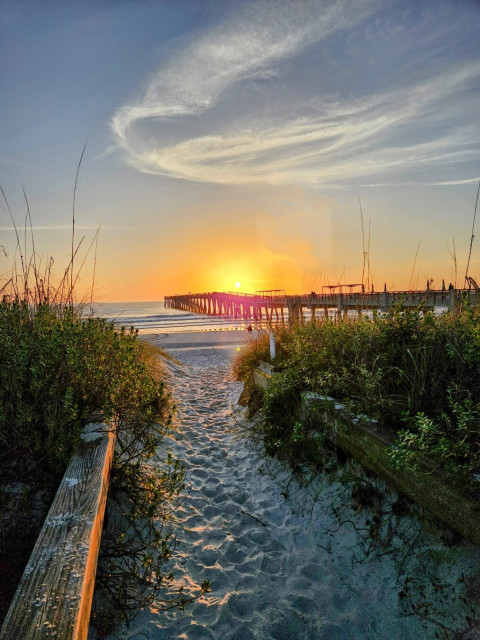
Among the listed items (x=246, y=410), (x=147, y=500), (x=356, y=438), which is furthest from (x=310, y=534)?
(x=246, y=410)

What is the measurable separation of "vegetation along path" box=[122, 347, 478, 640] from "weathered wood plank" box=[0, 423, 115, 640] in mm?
827

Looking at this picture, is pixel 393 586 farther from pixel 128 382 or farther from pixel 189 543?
pixel 128 382

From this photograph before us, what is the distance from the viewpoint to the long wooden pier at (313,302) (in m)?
6.87

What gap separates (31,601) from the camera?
1.55m

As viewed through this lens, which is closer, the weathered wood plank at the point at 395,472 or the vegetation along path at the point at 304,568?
the weathered wood plank at the point at 395,472

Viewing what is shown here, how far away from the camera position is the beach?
2.30 meters

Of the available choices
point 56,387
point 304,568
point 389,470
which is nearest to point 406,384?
point 389,470

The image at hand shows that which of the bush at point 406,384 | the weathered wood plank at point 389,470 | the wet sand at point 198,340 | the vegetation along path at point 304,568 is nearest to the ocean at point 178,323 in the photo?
the wet sand at point 198,340

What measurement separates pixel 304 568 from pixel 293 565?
9 cm

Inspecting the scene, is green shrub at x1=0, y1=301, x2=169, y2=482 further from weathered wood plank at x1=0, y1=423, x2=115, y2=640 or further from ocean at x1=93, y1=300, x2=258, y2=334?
ocean at x1=93, y1=300, x2=258, y2=334

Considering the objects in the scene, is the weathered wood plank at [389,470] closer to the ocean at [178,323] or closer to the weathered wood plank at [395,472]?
the weathered wood plank at [395,472]

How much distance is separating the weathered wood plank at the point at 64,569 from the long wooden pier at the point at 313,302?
319 cm

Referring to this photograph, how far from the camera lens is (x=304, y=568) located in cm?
282

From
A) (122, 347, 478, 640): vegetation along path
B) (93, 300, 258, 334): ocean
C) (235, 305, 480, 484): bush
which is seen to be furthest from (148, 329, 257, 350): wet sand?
(122, 347, 478, 640): vegetation along path
